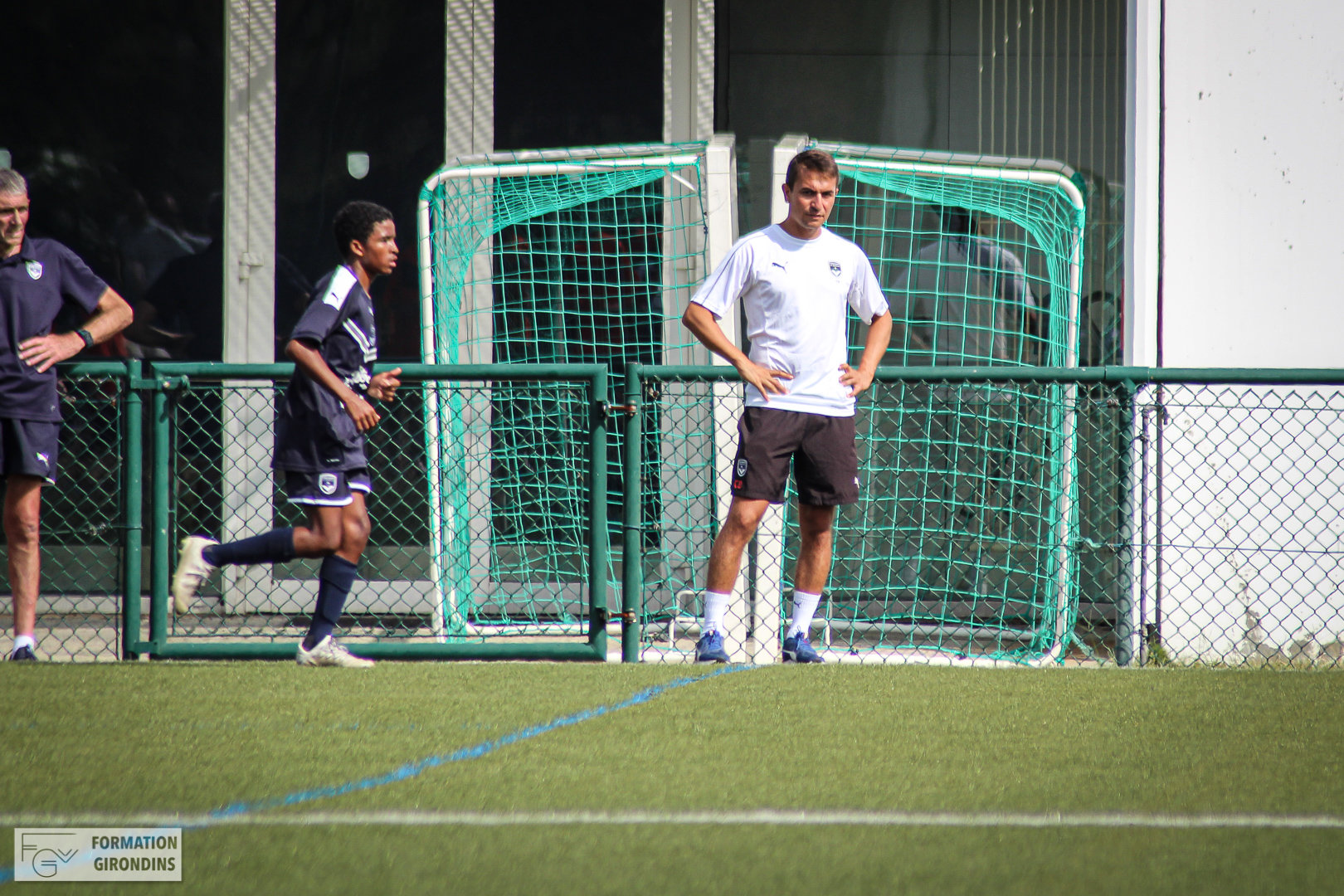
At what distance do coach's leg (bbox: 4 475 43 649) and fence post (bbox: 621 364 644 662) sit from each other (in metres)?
2.21

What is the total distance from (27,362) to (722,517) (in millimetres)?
2784

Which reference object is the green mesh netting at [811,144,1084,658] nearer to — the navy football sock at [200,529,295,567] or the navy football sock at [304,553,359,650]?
the navy football sock at [304,553,359,650]

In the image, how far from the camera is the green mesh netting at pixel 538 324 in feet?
20.0

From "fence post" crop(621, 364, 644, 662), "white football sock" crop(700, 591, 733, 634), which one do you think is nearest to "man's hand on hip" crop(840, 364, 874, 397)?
"fence post" crop(621, 364, 644, 662)

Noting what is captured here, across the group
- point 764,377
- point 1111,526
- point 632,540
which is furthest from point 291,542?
point 1111,526

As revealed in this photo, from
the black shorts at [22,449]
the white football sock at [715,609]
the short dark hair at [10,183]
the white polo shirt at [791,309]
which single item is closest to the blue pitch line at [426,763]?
the white football sock at [715,609]

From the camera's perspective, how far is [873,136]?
7.21 m

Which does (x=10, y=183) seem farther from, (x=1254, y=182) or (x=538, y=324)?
(x=1254, y=182)

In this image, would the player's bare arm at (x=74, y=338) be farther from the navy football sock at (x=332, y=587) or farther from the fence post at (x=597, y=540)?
the fence post at (x=597, y=540)

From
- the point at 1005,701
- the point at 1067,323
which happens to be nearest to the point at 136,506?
the point at 1005,701

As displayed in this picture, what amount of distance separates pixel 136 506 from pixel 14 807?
2476mm

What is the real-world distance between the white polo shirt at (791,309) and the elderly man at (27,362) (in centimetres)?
239

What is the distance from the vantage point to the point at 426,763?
10.6ft

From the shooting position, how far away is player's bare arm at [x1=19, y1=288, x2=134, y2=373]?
15.9 ft
